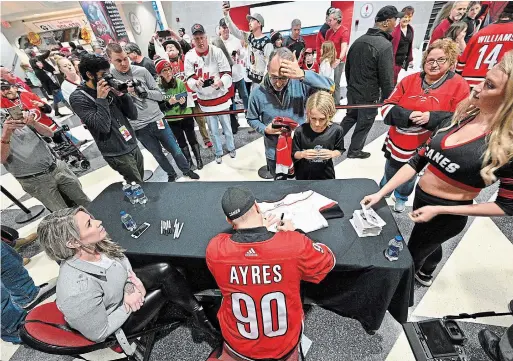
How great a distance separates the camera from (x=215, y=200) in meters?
1.92

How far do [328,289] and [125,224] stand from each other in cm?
142

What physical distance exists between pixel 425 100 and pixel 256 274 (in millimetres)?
1907

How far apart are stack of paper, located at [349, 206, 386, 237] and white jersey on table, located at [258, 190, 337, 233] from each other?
0.18 m

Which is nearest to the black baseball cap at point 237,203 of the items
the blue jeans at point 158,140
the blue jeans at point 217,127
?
the blue jeans at point 158,140

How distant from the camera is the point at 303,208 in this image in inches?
65.7

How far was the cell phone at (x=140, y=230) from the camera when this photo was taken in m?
1.71

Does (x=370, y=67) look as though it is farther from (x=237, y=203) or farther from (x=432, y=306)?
(x=237, y=203)

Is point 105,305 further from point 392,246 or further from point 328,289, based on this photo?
point 392,246

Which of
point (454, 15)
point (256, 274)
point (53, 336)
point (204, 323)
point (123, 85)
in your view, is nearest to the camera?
point (256, 274)

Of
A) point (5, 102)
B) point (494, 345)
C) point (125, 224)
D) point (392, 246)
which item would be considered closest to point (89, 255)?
point (125, 224)

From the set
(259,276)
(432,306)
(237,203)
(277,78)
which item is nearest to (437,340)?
(432,306)

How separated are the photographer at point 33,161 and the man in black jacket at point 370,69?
117 inches

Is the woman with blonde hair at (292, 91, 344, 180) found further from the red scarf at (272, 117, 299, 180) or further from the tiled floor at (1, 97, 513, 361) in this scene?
the tiled floor at (1, 97, 513, 361)

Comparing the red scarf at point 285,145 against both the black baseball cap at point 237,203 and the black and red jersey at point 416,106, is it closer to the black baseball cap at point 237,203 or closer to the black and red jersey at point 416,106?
the black and red jersey at point 416,106
